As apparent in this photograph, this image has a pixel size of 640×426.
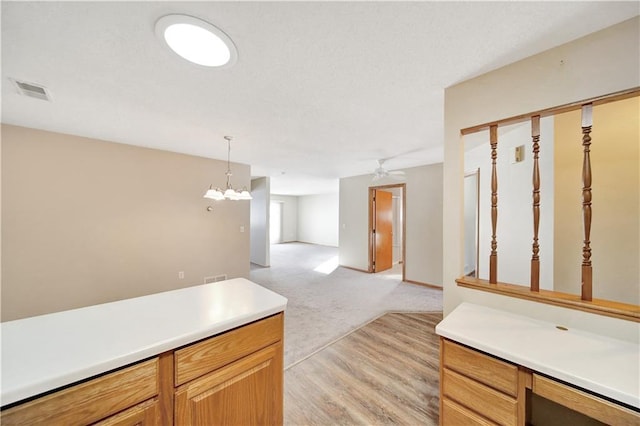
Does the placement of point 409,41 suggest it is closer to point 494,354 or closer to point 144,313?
point 494,354

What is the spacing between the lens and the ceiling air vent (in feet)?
5.67

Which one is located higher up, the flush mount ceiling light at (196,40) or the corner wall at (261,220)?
the flush mount ceiling light at (196,40)

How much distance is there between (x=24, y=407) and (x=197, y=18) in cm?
161

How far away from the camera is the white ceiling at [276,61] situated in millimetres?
Answer: 1089


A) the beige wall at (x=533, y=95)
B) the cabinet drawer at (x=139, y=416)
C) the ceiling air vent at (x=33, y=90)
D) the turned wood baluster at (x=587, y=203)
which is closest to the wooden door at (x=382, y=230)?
the beige wall at (x=533, y=95)

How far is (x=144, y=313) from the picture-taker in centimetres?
114

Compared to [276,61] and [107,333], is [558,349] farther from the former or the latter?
[276,61]

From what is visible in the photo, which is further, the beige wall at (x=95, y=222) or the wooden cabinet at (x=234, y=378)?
the beige wall at (x=95, y=222)

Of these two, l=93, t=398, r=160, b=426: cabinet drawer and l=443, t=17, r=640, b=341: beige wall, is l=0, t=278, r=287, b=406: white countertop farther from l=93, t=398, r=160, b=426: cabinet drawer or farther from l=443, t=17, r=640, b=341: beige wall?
l=443, t=17, r=640, b=341: beige wall

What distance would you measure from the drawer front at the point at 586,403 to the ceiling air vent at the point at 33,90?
3.63 meters

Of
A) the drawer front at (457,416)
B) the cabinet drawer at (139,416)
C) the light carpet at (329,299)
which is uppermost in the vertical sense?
the cabinet drawer at (139,416)

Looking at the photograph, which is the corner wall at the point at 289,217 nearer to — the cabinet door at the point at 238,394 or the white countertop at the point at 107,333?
the white countertop at the point at 107,333

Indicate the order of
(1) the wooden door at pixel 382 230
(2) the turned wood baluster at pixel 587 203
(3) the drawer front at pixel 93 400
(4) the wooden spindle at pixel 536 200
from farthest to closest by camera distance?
(1) the wooden door at pixel 382 230 < (4) the wooden spindle at pixel 536 200 < (2) the turned wood baluster at pixel 587 203 < (3) the drawer front at pixel 93 400

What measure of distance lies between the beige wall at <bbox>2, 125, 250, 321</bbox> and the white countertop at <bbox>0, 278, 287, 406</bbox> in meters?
2.50
